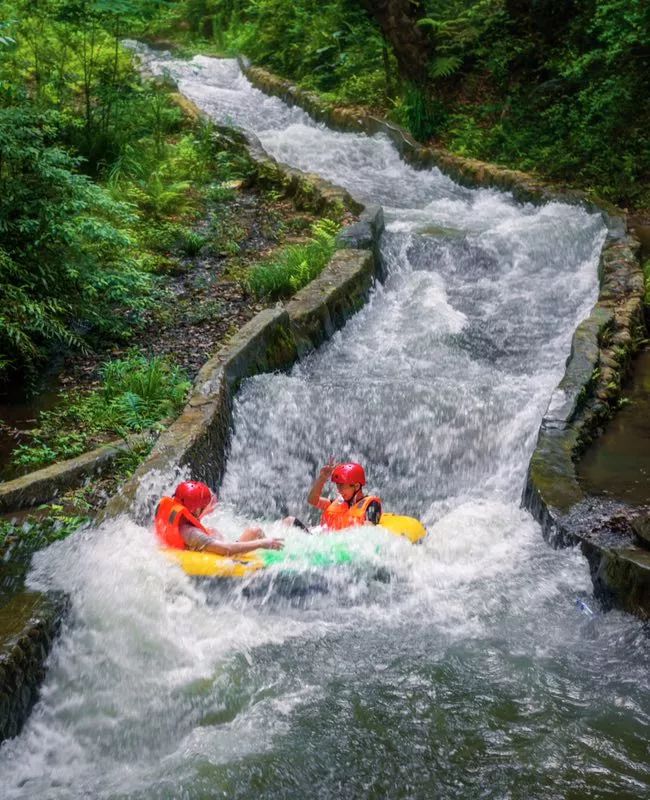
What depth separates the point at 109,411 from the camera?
703 centimetres

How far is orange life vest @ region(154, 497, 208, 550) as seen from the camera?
18.5 ft

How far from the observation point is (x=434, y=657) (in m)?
5.07

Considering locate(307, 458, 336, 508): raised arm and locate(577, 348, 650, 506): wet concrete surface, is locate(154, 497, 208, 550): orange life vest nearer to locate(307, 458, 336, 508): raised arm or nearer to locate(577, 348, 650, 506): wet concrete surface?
locate(307, 458, 336, 508): raised arm

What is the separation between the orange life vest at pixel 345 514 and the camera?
617 centimetres

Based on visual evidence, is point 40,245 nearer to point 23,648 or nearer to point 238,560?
point 238,560

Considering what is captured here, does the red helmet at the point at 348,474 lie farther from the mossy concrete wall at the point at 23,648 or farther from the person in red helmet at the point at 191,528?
the mossy concrete wall at the point at 23,648

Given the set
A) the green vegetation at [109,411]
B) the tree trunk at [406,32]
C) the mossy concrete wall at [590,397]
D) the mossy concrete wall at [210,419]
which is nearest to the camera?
the mossy concrete wall at [210,419]

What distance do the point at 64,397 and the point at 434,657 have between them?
161 inches

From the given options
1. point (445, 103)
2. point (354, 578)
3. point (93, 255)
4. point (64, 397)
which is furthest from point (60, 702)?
point (445, 103)

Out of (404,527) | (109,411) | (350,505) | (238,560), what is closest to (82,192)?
(109,411)

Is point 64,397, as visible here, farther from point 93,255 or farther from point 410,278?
point 410,278

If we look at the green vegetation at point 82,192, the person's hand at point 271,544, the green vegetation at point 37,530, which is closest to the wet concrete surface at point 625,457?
the person's hand at point 271,544

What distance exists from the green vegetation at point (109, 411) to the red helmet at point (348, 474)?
5.29 ft

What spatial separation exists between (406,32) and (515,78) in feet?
7.91
